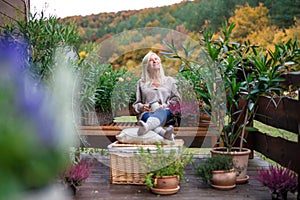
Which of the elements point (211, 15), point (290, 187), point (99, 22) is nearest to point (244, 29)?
point (211, 15)

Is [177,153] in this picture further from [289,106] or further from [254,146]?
[254,146]

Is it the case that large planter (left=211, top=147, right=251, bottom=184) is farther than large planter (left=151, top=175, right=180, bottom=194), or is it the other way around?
large planter (left=211, top=147, right=251, bottom=184)

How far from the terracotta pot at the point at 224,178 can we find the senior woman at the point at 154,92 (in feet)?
2.63

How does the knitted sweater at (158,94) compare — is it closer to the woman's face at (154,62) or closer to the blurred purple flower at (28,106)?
the woman's face at (154,62)

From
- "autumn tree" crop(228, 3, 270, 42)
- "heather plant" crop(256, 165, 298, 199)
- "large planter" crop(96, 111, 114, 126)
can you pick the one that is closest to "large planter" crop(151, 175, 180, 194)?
"heather plant" crop(256, 165, 298, 199)

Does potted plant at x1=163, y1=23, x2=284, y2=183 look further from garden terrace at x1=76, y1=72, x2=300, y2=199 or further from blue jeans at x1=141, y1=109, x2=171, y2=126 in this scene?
blue jeans at x1=141, y1=109, x2=171, y2=126

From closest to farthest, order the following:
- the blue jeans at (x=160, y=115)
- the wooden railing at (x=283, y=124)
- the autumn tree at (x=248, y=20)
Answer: the wooden railing at (x=283, y=124) < the blue jeans at (x=160, y=115) < the autumn tree at (x=248, y=20)

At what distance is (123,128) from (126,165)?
731mm

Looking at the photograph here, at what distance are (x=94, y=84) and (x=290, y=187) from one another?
7.13 ft

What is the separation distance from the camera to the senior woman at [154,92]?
11.3ft

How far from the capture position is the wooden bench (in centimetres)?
367

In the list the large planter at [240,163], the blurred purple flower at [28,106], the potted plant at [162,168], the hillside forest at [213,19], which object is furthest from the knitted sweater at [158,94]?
the blurred purple flower at [28,106]

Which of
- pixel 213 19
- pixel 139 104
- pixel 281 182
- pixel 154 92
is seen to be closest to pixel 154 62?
pixel 154 92

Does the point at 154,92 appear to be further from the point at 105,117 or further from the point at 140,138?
the point at 105,117
